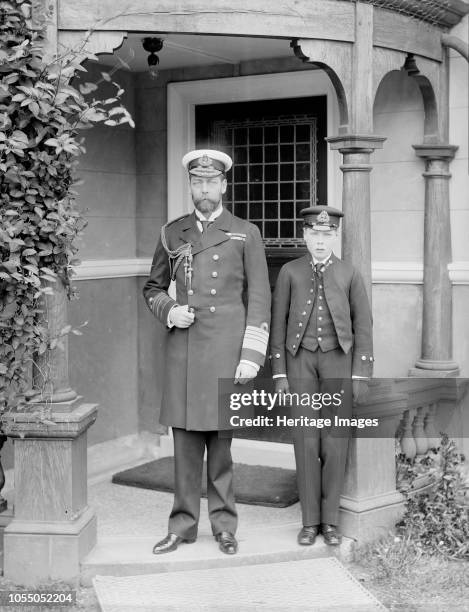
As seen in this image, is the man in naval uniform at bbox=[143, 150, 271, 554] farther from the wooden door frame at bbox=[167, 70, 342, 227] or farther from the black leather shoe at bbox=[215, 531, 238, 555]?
the wooden door frame at bbox=[167, 70, 342, 227]

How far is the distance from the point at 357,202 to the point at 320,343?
35.1 inches

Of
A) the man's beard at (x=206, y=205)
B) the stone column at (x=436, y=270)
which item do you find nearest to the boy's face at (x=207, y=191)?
the man's beard at (x=206, y=205)

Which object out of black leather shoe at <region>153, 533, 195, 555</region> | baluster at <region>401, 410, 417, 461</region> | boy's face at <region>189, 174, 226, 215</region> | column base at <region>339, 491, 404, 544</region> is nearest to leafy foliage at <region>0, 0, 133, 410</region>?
boy's face at <region>189, 174, 226, 215</region>

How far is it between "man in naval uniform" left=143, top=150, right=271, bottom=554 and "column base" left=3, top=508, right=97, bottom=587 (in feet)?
1.48

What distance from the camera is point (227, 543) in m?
5.11

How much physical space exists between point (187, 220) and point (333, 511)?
1781 millimetres

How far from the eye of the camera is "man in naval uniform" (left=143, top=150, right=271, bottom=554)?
4973mm

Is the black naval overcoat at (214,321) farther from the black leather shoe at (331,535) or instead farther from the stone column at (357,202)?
the black leather shoe at (331,535)

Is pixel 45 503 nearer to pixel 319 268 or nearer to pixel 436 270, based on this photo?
pixel 319 268

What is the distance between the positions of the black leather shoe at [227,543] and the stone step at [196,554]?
0.09 ft

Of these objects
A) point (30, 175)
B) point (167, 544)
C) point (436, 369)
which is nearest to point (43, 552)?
point (167, 544)

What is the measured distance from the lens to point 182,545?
5184 millimetres

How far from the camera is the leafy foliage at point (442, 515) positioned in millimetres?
5586

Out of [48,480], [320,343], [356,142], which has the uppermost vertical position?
[356,142]
